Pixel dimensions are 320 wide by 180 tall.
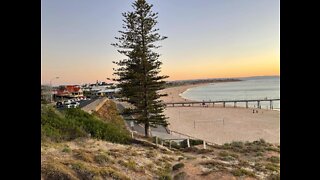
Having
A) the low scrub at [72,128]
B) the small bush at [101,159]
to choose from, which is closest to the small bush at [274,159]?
the small bush at [101,159]

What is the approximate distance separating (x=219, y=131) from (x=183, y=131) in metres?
2.47

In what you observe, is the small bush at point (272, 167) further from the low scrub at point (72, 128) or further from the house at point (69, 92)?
the house at point (69, 92)

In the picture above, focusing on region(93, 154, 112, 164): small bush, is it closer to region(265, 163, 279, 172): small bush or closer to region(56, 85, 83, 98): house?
region(265, 163, 279, 172): small bush

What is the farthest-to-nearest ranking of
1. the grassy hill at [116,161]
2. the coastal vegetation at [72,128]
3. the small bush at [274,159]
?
the coastal vegetation at [72,128], the small bush at [274,159], the grassy hill at [116,161]

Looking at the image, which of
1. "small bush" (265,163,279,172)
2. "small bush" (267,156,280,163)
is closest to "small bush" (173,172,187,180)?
"small bush" (265,163,279,172)

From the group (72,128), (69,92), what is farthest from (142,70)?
(69,92)

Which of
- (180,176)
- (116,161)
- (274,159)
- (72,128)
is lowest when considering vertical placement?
(274,159)

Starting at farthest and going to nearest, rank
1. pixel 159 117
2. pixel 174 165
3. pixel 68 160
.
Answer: pixel 159 117 < pixel 174 165 < pixel 68 160

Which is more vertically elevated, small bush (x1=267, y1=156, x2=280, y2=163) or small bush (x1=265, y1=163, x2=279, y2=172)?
Answer: small bush (x1=265, y1=163, x2=279, y2=172)

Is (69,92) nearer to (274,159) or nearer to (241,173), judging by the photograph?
(274,159)

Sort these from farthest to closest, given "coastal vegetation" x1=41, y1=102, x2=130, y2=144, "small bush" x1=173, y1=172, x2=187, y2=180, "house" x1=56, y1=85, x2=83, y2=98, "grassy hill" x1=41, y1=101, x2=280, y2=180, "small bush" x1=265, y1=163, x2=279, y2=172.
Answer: "house" x1=56, y1=85, x2=83, y2=98
"coastal vegetation" x1=41, y1=102, x2=130, y2=144
"small bush" x1=265, y1=163, x2=279, y2=172
"small bush" x1=173, y1=172, x2=187, y2=180
"grassy hill" x1=41, y1=101, x2=280, y2=180
